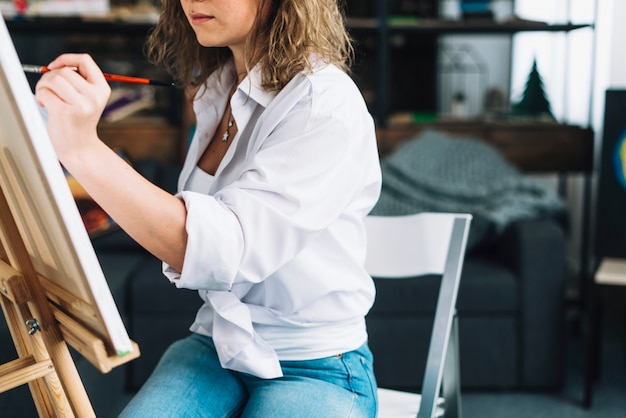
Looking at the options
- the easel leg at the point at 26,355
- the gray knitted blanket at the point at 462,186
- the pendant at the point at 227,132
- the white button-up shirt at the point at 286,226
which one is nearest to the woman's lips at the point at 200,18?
the white button-up shirt at the point at 286,226

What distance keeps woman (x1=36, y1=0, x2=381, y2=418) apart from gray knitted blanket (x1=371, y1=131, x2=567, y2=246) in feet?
4.44

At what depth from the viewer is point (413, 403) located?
4.16 feet

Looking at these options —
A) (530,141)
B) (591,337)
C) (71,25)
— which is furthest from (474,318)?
(71,25)

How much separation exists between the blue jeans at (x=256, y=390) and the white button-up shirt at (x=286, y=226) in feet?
0.09

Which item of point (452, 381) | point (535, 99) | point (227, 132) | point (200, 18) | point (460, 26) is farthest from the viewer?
point (535, 99)

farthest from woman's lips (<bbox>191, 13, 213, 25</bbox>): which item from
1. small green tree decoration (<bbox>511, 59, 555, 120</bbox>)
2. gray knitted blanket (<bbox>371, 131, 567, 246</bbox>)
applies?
small green tree decoration (<bbox>511, 59, 555, 120</bbox>)

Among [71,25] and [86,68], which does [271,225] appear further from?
[71,25]

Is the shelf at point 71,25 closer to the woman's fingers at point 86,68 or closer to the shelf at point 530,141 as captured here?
the shelf at point 530,141

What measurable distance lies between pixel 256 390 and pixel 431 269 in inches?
17.8

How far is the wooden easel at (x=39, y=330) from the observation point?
867 millimetres

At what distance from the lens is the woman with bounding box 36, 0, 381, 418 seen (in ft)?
2.78

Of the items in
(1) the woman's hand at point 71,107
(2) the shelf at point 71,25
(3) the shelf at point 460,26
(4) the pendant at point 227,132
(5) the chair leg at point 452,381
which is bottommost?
(5) the chair leg at point 452,381

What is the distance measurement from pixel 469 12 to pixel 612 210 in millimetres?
1139

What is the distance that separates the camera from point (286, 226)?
887mm
